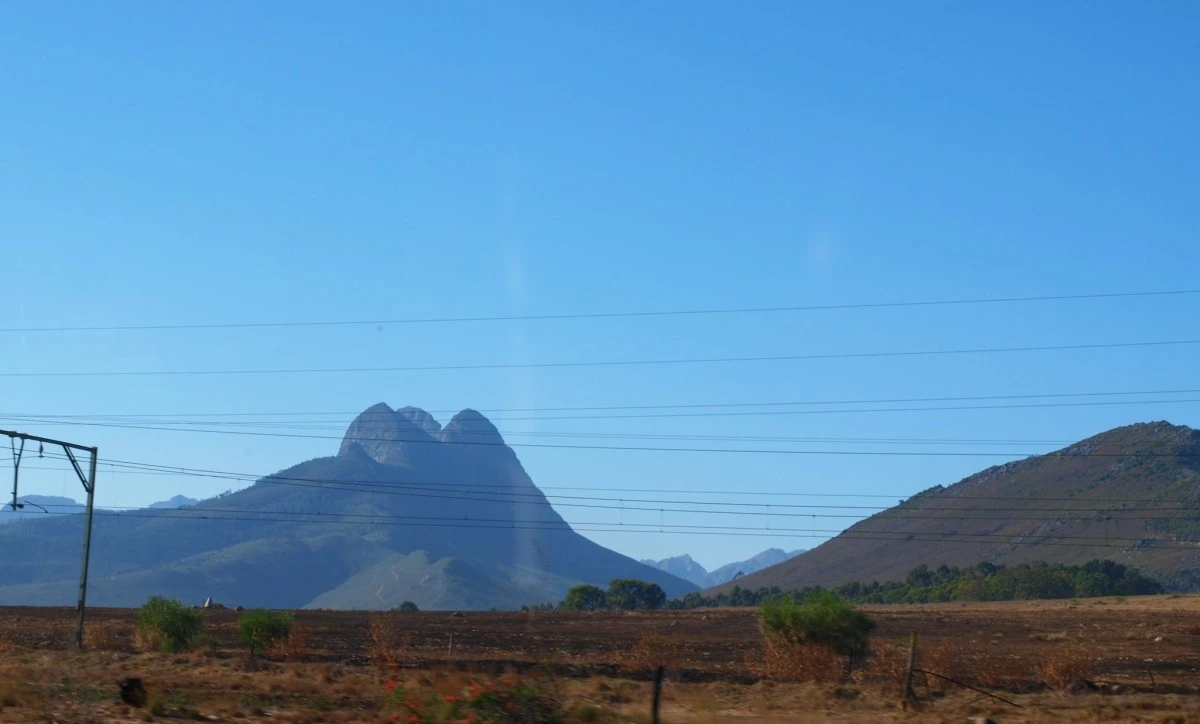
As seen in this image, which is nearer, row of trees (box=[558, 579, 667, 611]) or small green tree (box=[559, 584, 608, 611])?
small green tree (box=[559, 584, 608, 611])

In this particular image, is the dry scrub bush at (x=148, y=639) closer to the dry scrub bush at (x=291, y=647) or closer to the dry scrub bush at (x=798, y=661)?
the dry scrub bush at (x=291, y=647)

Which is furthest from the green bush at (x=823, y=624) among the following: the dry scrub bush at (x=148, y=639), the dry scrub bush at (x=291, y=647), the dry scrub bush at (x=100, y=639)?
the dry scrub bush at (x=100, y=639)

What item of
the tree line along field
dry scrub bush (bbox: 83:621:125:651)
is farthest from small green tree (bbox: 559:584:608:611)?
dry scrub bush (bbox: 83:621:125:651)

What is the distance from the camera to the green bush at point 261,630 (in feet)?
148

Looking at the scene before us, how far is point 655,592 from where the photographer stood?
132m

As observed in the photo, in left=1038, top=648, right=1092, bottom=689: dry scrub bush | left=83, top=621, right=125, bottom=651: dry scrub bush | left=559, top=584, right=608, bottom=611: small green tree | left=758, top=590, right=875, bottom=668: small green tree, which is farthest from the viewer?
left=559, top=584, right=608, bottom=611: small green tree

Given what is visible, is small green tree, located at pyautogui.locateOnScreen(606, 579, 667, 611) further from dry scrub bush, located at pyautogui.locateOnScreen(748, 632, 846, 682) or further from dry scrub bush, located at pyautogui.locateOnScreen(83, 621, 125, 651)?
dry scrub bush, located at pyautogui.locateOnScreen(748, 632, 846, 682)

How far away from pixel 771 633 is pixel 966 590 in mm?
95787

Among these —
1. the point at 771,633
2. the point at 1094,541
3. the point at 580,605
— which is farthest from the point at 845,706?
the point at 1094,541

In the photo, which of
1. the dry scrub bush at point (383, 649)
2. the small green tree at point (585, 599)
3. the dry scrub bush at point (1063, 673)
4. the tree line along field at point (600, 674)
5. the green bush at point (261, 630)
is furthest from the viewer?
the small green tree at point (585, 599)

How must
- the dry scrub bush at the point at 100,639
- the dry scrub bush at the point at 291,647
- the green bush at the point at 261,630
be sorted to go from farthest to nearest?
1. the dry scrub bush at the point at 100,639
2. the green bush at the point at 261,630
3. the dry scrub bush at the point at 291,647

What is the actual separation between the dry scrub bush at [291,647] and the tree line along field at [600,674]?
13 cm

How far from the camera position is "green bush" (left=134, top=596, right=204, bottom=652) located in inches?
1821

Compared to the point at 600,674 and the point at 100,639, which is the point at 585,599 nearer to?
the point at 100,639
